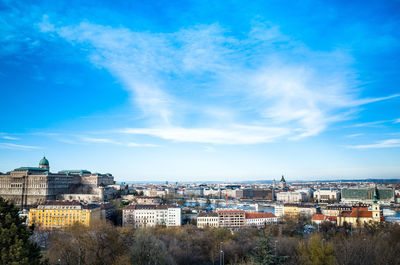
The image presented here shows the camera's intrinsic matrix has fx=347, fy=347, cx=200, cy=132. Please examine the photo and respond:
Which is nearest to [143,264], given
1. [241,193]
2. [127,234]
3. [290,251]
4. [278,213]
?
[127,234]

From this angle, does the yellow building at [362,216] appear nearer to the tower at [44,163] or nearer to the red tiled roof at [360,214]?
the red tiled roof at [360,214]

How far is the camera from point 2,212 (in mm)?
11297

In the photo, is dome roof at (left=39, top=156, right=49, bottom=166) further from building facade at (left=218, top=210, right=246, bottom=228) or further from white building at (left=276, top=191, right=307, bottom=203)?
white building at (left=276, top=191, right=307, bottom=203)

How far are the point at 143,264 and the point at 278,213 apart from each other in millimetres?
59592

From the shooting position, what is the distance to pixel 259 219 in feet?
203

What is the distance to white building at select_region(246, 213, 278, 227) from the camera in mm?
60656

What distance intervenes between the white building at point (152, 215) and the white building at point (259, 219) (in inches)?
486

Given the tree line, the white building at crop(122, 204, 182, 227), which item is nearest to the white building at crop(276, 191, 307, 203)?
the white building at crop(122, 204, 182, 227)

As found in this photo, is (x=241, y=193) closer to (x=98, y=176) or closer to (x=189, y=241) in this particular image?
(x=98, y=176)

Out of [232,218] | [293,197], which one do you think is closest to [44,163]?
[232,218]

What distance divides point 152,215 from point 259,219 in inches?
748

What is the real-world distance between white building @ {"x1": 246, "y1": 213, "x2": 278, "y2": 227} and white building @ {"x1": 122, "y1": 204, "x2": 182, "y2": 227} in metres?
12.3

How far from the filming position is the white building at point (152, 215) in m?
57.8

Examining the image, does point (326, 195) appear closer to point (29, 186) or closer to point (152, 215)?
point (152, 215)
